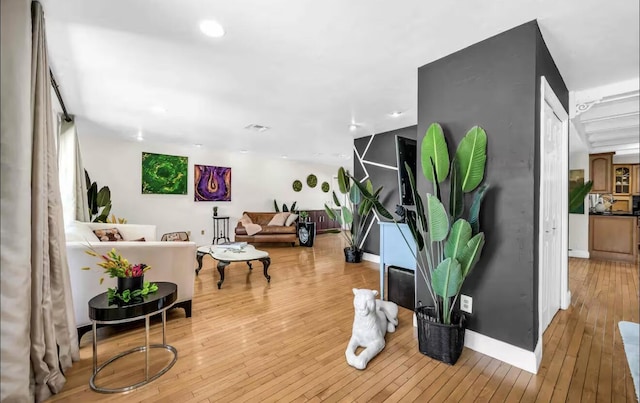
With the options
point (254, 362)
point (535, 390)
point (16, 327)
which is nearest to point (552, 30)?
point (535, 390)

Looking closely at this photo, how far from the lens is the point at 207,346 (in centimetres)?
205

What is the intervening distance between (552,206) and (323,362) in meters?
2.29

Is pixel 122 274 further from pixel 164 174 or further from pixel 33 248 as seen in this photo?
pixel 164 174

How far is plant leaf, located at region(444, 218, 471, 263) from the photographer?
5.49ft

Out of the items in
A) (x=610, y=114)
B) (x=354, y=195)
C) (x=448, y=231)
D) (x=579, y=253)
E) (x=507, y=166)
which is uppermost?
(x=610, y=114)

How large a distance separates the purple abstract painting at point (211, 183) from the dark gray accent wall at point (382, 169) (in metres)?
3.47

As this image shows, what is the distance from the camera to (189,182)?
618 cm

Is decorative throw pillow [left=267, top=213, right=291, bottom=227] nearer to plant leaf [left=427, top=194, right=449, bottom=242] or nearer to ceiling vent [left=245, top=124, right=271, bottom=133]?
ceiling vent [left=245, top=124, right=271, bottom=133]

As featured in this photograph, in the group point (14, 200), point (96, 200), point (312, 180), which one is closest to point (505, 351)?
point (14, 200)

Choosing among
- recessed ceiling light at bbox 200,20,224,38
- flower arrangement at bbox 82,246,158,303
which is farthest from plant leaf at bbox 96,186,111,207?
recessed ceiling light at bbox 200,20,224,38

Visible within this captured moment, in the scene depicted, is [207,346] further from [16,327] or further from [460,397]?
[460,397]

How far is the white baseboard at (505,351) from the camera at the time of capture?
1741 millimetres

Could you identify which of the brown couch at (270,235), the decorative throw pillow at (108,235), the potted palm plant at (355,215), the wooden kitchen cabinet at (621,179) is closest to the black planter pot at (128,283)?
the decorative throw pillow at (108,235)

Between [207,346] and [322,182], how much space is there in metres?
7.38
